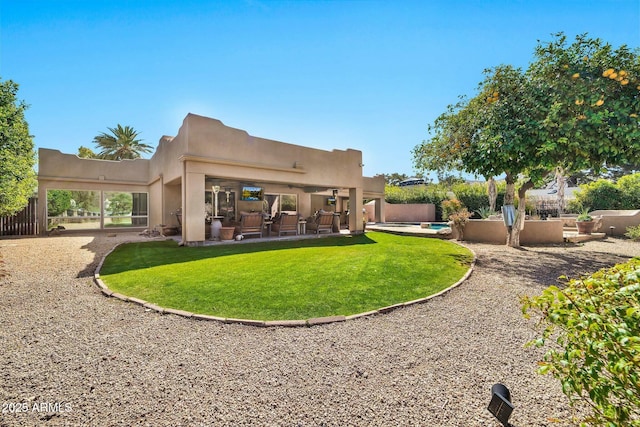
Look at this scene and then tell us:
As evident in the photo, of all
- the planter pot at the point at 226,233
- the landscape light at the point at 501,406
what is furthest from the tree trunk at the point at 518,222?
the planter pot at the point at 226,233

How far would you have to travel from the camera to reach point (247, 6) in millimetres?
9016

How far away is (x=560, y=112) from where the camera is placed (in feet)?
27.2

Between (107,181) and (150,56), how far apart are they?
10.1 meters

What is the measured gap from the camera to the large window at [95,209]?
632 inches

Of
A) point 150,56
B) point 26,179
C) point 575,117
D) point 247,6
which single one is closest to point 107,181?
point 26,179

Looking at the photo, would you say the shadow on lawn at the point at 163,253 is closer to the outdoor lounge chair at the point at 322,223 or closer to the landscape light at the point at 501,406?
the outdoor lounge chair at the point at 322,223

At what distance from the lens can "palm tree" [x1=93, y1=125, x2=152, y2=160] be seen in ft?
92.3

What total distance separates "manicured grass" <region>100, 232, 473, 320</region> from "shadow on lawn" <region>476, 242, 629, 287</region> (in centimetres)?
97

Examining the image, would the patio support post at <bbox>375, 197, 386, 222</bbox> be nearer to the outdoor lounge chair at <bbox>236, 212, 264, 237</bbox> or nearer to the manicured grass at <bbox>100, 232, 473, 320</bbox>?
the outdoor lounge chair at <bbox>236, 212, 264, 237</bbox>

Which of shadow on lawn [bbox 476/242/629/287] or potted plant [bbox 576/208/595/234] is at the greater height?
potted plant [bbox 576/208/595/234]

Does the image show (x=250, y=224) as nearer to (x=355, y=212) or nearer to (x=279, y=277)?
(x=355, y=212)

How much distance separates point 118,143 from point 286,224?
82.6 feet

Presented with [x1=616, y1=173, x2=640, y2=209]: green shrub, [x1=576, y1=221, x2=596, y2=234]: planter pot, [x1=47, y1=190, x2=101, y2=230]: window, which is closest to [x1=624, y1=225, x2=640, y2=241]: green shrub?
[x1=576, y1=221, x2=596, y2=234]: planter pot

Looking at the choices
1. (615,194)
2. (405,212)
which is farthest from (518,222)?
(615,194)
